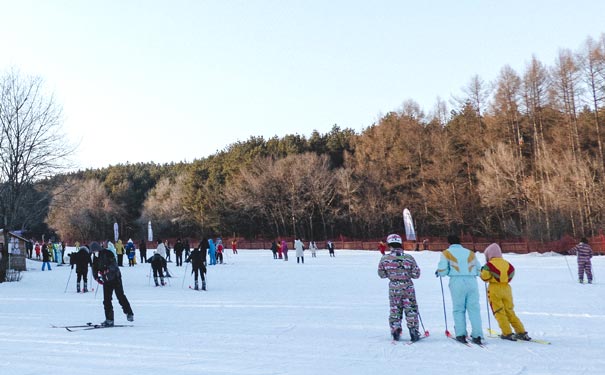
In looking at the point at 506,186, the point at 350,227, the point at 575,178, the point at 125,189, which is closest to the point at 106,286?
the point at 575,178

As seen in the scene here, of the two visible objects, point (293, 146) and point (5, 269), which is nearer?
point (5, 269)

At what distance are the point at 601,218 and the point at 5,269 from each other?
112 ft

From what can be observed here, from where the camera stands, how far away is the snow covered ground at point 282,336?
645cm

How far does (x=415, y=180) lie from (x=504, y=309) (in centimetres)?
4350

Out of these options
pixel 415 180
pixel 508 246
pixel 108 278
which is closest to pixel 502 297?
pixel 108 278

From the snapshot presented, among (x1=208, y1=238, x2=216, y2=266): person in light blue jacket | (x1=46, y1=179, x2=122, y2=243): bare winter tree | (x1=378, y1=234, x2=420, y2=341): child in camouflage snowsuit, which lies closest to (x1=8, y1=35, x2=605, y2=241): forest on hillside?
(x1=46, y1=179, x2=122, y2=243): bare winter tree

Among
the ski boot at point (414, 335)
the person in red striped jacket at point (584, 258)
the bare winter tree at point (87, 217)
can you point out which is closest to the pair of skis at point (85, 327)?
the ski boot at point (414, 335)

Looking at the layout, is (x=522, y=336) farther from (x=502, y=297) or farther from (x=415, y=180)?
(x=415, y=180)

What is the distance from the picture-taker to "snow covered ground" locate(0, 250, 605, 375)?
6449 mm

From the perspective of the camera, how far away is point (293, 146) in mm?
65500

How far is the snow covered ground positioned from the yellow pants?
9.9 inches

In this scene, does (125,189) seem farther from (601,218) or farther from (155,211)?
(601,218)

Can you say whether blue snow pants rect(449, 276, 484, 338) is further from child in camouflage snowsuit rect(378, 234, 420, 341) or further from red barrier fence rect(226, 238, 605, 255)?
red barrier fence rect(226, 238, 605, 255)

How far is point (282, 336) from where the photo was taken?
335 inches
